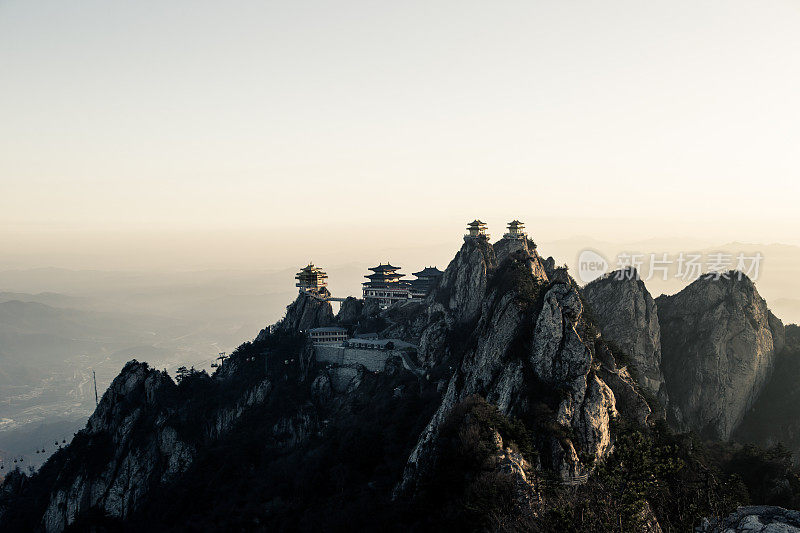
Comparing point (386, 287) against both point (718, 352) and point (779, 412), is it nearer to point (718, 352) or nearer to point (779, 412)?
point (718, 352)

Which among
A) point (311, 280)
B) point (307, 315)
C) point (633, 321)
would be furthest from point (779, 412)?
point (311, 280)

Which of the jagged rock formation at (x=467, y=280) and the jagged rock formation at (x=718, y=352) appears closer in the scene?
the jagged rock formation at (x=718, y=352)

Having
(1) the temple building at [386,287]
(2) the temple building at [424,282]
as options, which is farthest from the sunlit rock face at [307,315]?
(2) the temple building at [424,282]

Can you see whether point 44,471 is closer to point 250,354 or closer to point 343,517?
point 250,354

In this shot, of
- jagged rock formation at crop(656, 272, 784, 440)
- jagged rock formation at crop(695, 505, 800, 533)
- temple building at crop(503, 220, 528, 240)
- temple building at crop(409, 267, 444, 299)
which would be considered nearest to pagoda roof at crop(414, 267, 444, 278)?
temple building at crop(409, 267, 444, 299)

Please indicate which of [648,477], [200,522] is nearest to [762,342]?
[648,477]

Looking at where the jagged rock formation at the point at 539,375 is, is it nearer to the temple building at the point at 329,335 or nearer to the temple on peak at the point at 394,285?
the temple building at the point at 329,335

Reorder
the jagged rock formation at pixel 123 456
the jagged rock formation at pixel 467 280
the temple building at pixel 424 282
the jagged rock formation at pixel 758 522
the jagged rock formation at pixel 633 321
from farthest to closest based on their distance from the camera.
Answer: the temple building at pixel 424 282, the jagged rock formation at pixel 467 280, the jagged rock formation at pixel 123 456, the jagged rock formation at pixel 633 321, the jagged rock formation at pixel 758 522

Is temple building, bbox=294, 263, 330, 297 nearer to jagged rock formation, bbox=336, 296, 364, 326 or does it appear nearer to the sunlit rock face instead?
the sunlit rock face
